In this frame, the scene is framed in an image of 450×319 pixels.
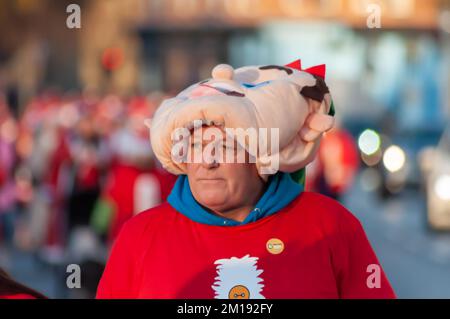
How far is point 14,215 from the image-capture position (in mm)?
15047

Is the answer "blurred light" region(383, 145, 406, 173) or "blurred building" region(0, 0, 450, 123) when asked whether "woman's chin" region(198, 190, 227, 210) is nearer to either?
"blurred light" region(383, 145, 406, 173)

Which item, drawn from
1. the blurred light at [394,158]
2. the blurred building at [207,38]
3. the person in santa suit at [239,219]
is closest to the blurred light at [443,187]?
the blurred light at [394,158]

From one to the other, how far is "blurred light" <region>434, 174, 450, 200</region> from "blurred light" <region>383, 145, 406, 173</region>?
633cm

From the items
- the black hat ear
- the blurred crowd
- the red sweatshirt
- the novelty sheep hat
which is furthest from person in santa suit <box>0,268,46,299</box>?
the blurred crowd

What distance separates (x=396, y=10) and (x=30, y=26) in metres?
18.5

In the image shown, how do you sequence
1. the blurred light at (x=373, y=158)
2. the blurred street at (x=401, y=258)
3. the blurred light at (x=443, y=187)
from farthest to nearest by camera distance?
1. the blurred light at (x=373, y=158)
2. the blurred light at (x=443, y=187)
3. the blurred street at (x=401, y=258)

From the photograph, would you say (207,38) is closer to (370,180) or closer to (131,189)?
(370,180)

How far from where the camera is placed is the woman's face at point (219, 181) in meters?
3.94

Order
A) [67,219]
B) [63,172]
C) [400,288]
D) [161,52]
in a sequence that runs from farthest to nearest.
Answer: [161,52] < [63,172] < [67,219] < [400,288]

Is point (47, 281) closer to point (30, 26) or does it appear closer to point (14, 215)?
point (14, 215)

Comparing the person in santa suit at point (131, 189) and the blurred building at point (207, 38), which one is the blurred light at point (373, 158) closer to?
the person in santa suit at point (131, 189)

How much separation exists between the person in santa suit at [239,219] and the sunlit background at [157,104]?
254cm

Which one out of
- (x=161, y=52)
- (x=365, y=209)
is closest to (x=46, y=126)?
(x=365, y=209)

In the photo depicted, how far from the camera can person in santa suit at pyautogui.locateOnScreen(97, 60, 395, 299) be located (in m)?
3.85
